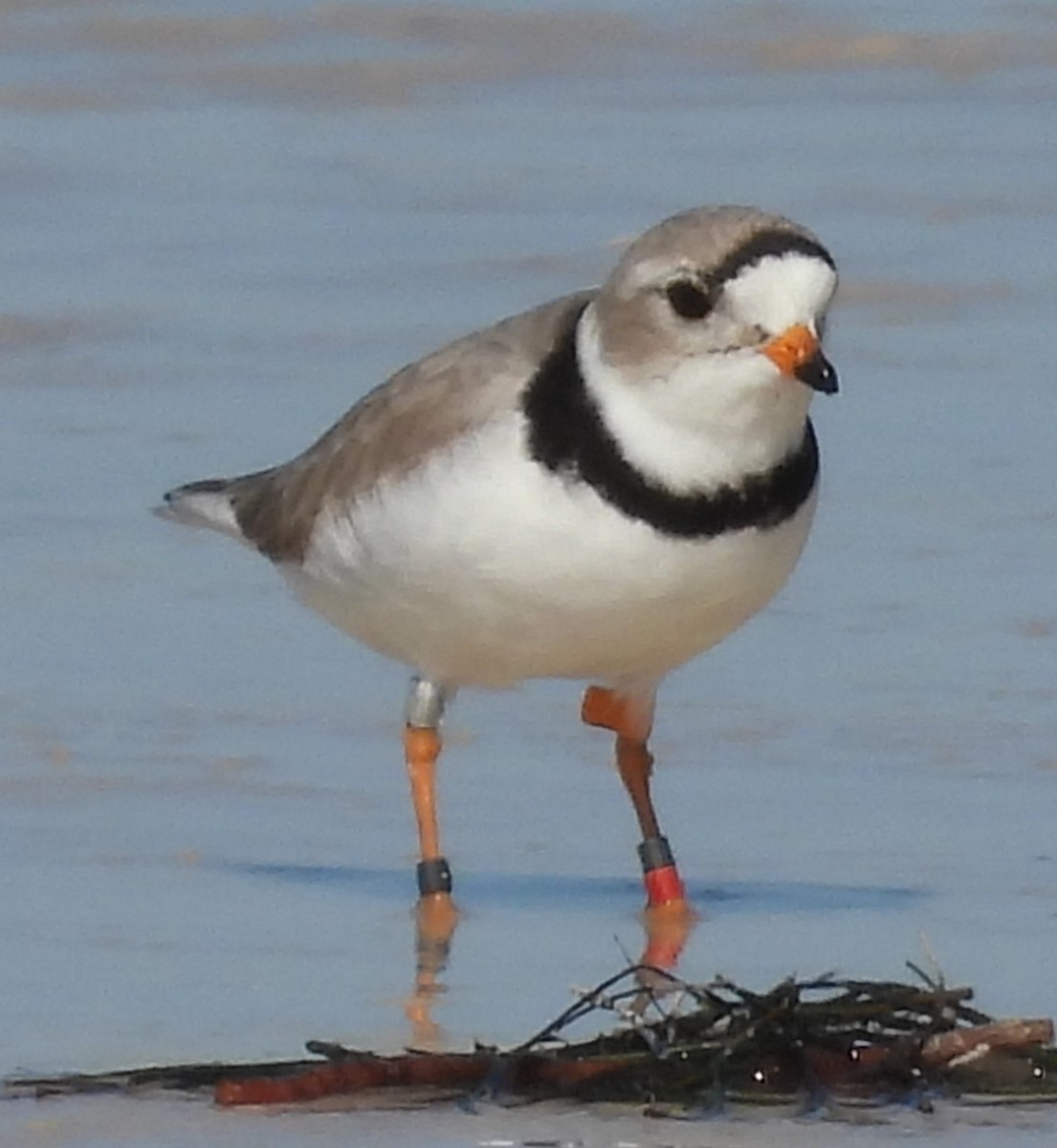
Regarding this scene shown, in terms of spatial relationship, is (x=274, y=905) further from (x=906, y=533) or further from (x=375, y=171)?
(x=375, y=171)

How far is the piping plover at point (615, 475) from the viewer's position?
5.25 meters

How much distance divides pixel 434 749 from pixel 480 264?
3276mm

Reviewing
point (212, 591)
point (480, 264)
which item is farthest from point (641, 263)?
point (480, 264)

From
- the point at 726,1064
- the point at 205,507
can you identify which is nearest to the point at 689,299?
the point at 726,1064

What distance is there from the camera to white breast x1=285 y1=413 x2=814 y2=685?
5352 mm

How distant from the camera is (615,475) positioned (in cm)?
531

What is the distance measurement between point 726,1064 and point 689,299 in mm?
1155

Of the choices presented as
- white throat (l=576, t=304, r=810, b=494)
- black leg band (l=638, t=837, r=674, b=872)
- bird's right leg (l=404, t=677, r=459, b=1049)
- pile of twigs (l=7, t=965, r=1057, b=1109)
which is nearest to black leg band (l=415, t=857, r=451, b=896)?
bird's right leg (l=404, t=677, r=459, b=1049)

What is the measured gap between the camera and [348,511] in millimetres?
5785

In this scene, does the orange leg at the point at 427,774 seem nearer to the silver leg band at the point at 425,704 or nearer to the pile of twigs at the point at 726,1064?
the silver leg band at the point at 425,704

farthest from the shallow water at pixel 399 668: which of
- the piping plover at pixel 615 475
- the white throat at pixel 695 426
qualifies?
the white throat at pixel 695 426

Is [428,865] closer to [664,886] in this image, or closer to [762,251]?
[664,886]

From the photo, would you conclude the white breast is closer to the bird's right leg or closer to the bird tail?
the bird's right leg

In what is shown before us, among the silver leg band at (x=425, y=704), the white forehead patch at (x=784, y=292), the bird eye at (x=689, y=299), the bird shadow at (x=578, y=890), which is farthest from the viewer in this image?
the silver leg band at (x=425, y=704)
